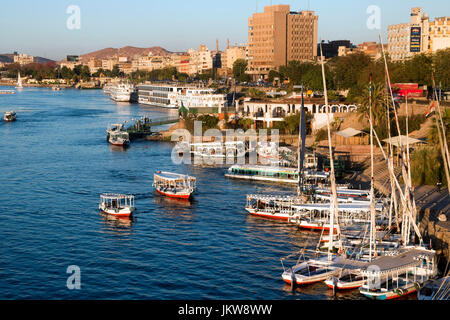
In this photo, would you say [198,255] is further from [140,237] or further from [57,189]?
[57,189]

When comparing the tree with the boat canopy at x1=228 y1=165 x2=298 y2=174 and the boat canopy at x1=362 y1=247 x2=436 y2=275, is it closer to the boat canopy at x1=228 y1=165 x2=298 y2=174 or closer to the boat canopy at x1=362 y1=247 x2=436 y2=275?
the boat canopy at x1=228 y1=165 x2=298 y2=174

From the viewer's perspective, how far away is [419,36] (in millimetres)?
79062

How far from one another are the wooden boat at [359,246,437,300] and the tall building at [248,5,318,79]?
117 meters

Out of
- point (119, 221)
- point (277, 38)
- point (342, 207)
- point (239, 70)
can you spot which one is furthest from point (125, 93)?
point (342, 207)

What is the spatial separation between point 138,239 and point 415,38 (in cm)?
6414

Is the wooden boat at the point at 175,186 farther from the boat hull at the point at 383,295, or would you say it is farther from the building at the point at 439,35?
the building at the point at 439,35

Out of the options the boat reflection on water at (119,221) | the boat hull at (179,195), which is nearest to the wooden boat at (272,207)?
the boat hull at (179,195)

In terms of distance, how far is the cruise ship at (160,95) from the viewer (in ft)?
375

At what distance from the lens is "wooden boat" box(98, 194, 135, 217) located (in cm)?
3155

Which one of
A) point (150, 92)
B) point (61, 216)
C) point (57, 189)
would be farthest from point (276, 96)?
point (61, 216)

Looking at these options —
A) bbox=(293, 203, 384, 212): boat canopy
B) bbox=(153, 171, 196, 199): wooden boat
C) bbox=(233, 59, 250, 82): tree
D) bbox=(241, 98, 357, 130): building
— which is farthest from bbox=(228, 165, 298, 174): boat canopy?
bbox=(233, 59, 250, 82): tree

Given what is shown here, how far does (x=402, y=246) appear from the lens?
75.9 feet

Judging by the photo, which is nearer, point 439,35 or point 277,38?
point 439,35

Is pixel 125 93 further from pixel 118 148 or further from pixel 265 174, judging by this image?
pixel 265 174
